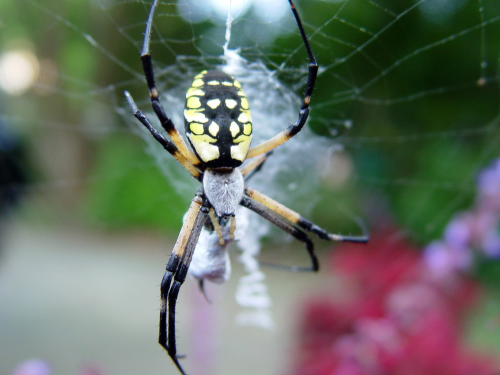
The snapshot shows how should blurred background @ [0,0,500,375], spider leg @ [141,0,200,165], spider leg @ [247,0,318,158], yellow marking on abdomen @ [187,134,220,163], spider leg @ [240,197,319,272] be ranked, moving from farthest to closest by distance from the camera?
blurred background @ [0,0,500,375] → spider leg @ [240,197,319,272] → spider leg @ [247,0,318,158] → yellow marking on abdomen @ [187,134,220,163] → spider leg @ [141,0,200,165]

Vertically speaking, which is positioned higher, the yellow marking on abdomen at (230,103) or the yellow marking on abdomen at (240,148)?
the yellow marking on abdomen at (230,103)

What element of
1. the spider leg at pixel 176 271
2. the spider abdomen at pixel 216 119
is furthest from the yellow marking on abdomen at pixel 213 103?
the spider leg at pixel 176 271

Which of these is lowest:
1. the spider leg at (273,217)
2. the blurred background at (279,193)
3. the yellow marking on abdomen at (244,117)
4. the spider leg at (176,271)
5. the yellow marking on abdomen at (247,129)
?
the spider leg at (176,271)

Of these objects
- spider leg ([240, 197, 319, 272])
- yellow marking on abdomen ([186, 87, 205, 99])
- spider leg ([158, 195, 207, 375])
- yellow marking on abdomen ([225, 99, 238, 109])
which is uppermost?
yellow marking on abdomen ([186, 87, 205, 99])

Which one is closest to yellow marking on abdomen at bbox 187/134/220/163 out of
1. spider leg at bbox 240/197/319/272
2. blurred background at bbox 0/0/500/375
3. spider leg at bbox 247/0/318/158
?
spider leg at bbox 247/0/318/158

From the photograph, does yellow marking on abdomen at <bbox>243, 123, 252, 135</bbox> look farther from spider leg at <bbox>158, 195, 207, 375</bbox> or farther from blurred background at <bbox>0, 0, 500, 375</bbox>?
blurred background at <bbox>0, 0, 500, 375</bbox>

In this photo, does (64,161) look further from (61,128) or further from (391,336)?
(391,336)

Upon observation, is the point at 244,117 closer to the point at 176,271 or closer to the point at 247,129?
the point at 247,129

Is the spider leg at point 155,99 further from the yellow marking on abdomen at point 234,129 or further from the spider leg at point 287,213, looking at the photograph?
the spider leg at point 287,213
